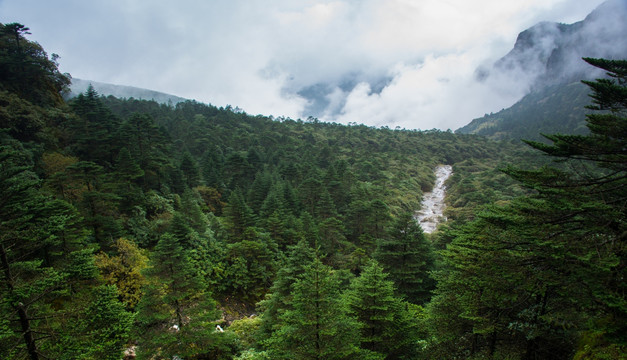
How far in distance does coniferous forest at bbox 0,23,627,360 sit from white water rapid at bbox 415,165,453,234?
1614 centimetres

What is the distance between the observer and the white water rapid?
47.4 metres

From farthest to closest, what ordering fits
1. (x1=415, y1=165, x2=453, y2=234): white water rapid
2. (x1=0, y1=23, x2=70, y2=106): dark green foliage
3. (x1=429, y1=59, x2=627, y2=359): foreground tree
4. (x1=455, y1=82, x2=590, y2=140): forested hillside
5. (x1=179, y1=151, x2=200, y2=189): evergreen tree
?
(x1=455, y1=82, x2=590, y2=140): forested hillside → (x1=415, y1=165, x2=453, y2=234): white water rapid → (x1=179, y1=151, x2=200, y2=189): evergreen tree → (x1=0, y1=23, x2=70, y2=106): dark green foliage → (x1=429, y1=59, x2=627, y2=359): foreground tree

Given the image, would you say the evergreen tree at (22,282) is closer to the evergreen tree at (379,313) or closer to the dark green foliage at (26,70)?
the evergreen tree at (379,313)

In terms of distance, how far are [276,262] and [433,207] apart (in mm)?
45237

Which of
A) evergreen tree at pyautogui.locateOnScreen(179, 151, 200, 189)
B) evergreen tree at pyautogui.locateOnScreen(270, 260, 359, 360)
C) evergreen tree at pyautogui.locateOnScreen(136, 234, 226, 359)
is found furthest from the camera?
evergreen tree at pyautogui.locateOnScreen(179, 151, 200, 189)

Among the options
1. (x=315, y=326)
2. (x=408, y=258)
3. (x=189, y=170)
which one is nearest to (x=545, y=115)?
(x=408, y=258)

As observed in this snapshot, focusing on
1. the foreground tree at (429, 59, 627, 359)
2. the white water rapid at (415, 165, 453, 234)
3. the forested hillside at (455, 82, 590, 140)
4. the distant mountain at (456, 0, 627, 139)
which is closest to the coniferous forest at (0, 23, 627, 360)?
the foreground tree at (429, 59, 627, 359)

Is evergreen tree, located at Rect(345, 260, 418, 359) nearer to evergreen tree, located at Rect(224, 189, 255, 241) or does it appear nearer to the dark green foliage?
evergreen tree, located at Rect(224, 189, 255, 241)

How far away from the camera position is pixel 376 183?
191ft

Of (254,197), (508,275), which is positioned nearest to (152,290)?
(508,275)

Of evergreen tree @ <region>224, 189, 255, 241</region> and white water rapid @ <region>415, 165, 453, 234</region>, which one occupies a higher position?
white water rapid @ <region>415, 165, 453, 234</region>

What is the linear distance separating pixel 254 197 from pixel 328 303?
30498 millimetres

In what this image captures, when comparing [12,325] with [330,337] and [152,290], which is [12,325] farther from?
[330,337]

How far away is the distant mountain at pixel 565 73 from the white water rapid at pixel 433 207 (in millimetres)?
66849
